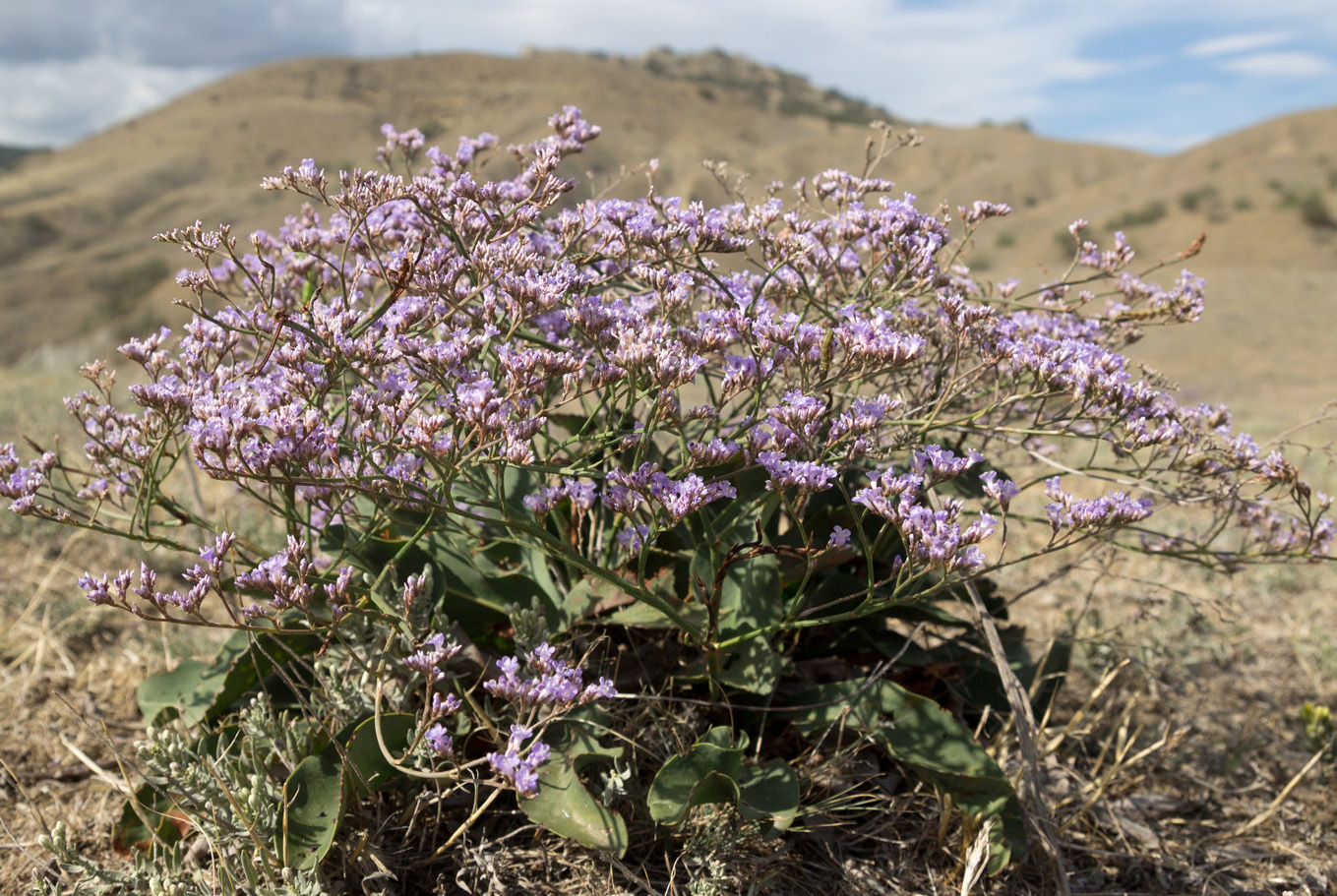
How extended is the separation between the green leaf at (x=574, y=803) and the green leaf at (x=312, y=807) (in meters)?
0.49

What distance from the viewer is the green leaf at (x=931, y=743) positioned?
2.46 m

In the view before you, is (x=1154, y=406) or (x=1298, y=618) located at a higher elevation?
(x=1154, y=406)

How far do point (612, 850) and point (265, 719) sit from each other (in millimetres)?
1068

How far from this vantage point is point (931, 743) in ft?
8.20

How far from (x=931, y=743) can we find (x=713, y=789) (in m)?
0.63

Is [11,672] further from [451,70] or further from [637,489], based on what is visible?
[451,70]

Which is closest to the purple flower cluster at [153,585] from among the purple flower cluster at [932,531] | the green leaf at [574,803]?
the green leaf at [574,803]

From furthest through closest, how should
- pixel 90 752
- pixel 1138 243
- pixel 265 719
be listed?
pixel 1138 243 → pixel 90 752 → pixel 265 719

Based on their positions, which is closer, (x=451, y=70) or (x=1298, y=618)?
(x=1298, y=618)

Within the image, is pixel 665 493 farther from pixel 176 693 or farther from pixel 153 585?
pixel 176 693

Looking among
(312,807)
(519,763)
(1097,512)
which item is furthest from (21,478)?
(1097,512)

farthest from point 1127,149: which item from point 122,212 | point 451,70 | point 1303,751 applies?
point 1303,751

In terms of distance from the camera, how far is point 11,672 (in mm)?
3998

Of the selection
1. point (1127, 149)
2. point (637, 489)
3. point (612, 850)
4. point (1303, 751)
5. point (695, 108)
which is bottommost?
point (1303, 751)
